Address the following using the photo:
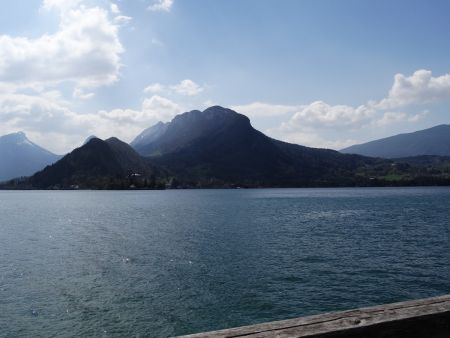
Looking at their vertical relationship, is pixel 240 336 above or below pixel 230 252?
above

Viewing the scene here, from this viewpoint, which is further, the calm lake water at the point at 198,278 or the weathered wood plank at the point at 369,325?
the calm lake water at the point at 198,278

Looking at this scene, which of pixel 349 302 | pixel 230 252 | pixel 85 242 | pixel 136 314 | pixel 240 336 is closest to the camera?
pixel 240 336

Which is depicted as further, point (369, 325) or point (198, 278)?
point (198, 278)

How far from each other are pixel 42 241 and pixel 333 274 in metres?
58.4

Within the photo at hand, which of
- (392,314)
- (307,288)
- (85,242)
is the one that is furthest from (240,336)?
(85,242)

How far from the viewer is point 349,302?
3566 cm

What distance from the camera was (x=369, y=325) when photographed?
5148mm

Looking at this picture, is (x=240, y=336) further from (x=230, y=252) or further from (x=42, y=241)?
(x=42, y=241)

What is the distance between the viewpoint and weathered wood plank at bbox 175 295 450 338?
4949 mm

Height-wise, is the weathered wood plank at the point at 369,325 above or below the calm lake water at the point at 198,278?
above

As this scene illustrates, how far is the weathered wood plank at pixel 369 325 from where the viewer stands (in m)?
4.95

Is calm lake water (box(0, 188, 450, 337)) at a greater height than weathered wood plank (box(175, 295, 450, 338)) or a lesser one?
lesser

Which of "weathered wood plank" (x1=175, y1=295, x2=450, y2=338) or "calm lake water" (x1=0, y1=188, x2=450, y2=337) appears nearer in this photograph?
"weathered wood plank" (x1=175, y1=295, x2=450, y2=338)

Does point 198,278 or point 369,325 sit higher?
point 369,325
